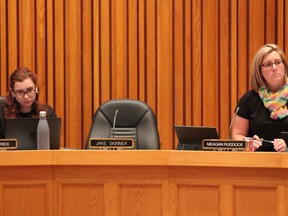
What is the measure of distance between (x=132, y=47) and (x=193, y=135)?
2.30 meters

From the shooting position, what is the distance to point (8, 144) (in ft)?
11.5

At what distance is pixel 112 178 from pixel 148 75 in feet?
9.02

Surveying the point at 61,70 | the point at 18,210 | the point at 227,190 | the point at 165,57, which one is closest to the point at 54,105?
the point at 61,70

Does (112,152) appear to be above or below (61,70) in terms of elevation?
below

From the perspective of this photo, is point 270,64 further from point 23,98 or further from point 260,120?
point 23,98

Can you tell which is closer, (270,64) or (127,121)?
(270,64)

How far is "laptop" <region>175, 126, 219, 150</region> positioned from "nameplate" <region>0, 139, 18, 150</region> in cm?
107

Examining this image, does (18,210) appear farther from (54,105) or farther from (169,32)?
(169,32)

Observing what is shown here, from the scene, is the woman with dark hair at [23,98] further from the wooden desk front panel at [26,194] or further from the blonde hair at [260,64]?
the blonde hair at [260,64]

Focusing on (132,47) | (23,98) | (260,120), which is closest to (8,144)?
(23,98)

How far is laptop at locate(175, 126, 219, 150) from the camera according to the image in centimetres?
371

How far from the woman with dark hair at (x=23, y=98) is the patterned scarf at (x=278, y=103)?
1784mm

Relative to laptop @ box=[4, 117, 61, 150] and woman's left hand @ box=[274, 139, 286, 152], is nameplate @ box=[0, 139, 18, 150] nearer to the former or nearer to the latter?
laptop @ box=[4, 117, 61, 150]

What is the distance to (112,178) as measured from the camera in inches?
129
